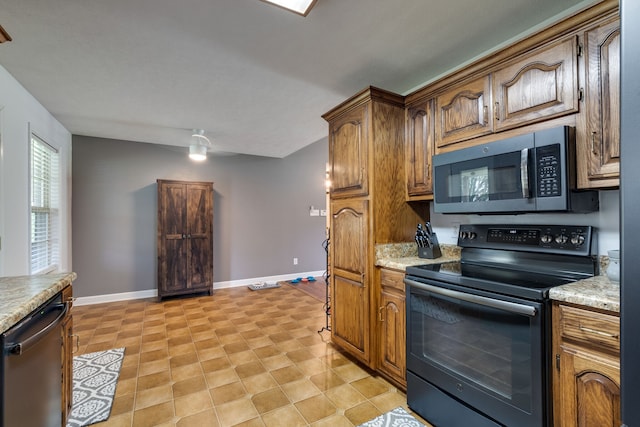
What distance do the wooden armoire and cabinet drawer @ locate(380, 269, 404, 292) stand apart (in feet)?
10.4

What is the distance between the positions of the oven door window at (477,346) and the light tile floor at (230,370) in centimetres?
49

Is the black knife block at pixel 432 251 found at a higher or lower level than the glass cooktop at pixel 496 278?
higher

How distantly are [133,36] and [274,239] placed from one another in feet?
13.1

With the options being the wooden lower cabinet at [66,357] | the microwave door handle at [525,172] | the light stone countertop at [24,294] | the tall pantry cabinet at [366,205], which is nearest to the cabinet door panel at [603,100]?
the microwave door handle at [525,172]

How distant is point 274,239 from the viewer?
5559mm

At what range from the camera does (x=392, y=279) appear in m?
2.12

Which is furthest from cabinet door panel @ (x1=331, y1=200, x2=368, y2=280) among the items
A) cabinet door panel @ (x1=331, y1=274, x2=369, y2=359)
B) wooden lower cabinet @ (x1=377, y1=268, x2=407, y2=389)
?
wooden lower cabinet @ (x1=377, y1=268, x2=407, y2=389)

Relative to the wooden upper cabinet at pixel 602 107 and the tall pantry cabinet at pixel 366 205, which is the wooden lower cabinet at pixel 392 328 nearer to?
the tall pantry cabinet at pixel 366 205

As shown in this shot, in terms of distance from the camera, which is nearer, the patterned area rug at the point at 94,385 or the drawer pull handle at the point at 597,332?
the drawer pull handle at the point at 597,332

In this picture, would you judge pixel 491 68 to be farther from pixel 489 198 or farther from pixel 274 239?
pixel 274 239

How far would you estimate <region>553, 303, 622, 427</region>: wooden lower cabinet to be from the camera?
1.12m

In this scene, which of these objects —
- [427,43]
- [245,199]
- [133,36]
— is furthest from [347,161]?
[245,199]

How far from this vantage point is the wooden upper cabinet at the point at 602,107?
53.1 inches

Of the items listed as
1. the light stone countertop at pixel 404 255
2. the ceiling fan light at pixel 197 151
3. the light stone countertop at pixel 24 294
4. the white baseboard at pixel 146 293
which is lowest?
the white baseboard at pixel 146 293
